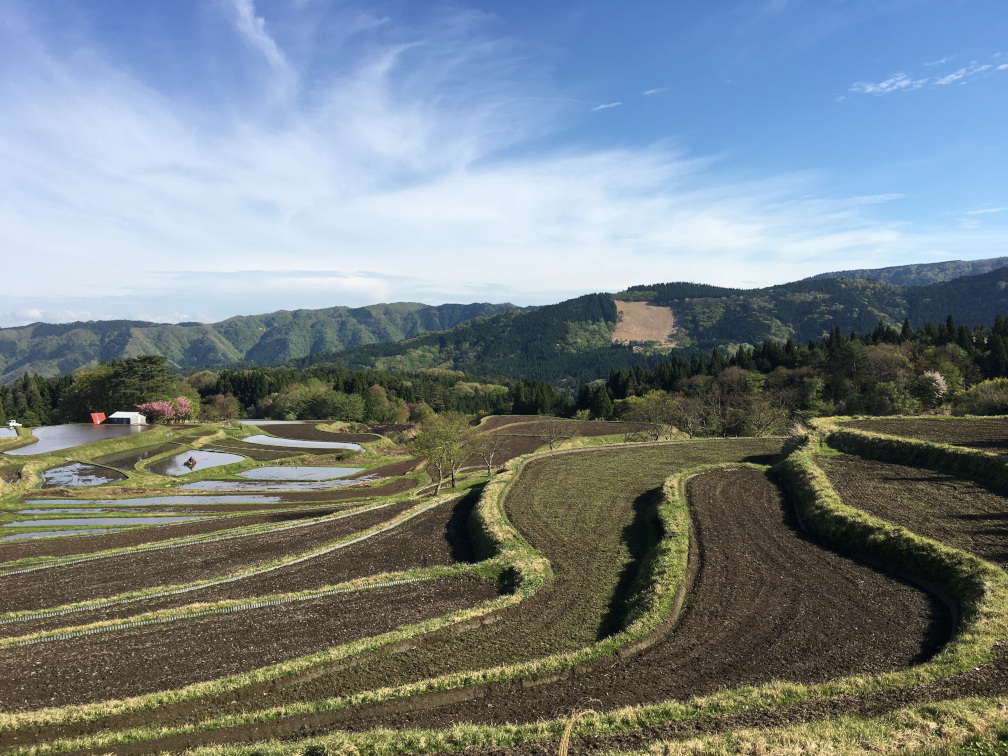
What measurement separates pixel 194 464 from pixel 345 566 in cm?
5239

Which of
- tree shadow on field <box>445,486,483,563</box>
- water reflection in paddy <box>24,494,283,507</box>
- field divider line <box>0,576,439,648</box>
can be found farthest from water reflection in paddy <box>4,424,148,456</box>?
field divider line <box>0,576,439,648</box>

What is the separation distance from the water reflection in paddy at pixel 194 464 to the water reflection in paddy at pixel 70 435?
1536 centimetres

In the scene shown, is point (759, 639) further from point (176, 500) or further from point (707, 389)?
point (707, 389)

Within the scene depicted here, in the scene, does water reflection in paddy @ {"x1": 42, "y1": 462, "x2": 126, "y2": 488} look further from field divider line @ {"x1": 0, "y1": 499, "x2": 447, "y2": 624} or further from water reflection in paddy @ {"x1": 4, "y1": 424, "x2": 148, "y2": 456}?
field divider line @ {"x1": 0, "y1": 499, "x2": 447, "y2": 624}

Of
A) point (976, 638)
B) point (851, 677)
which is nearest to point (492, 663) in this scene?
point (851, 677)

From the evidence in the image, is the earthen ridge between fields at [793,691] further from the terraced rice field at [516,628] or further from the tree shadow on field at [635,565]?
the tree shadow on field at [635,565]

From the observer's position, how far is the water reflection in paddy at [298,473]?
209 ft

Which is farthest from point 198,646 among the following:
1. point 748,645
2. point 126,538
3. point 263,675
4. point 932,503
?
point 932,503

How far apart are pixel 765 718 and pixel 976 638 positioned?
7.14 meters

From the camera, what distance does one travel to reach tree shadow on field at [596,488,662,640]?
19559mm

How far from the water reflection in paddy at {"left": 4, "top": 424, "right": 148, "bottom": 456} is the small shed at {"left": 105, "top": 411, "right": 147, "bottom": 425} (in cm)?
265

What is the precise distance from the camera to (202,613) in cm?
2177

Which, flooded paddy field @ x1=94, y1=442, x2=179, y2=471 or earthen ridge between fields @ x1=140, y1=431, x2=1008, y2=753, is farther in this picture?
flooded paddy field @ x1=94, y1=442, x2=179, y2=471

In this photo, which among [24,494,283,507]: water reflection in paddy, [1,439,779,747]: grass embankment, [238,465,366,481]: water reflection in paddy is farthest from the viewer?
[238,465,366,481]: water reflection in paddy
